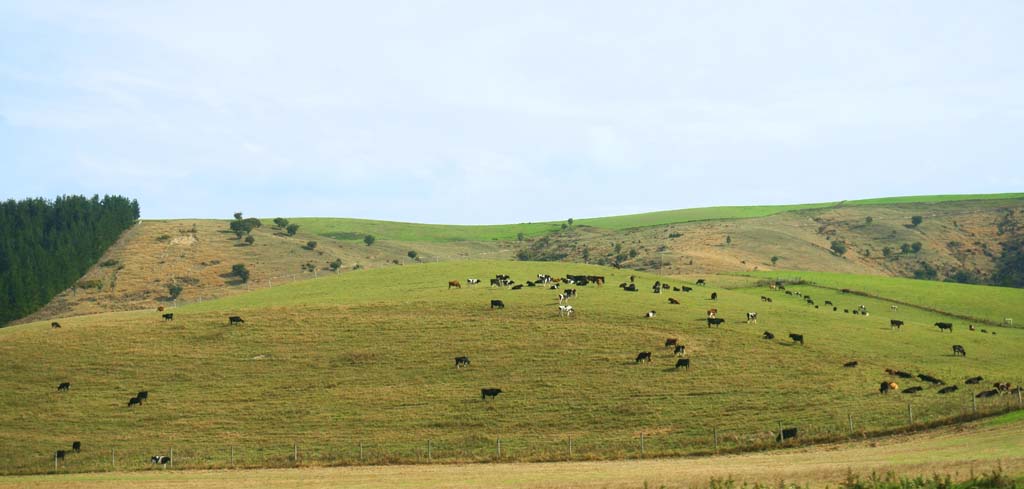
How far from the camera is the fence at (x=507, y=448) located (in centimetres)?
4241

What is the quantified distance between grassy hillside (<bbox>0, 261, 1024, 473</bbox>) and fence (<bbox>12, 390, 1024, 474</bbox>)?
0.18 m

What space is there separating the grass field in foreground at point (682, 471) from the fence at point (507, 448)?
1501mm

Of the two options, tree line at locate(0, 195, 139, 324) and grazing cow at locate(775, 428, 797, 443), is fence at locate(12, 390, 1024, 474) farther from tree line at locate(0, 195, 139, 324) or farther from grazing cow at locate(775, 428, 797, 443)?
tree line at locate(0, 195, 139, 324)

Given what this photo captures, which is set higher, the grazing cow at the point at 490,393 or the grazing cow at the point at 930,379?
the grazing cow at the point at 930,379

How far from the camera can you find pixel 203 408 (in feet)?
180

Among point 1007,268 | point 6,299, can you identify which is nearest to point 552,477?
point 6,299

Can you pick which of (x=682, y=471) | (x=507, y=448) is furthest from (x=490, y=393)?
(x=682, y=471)

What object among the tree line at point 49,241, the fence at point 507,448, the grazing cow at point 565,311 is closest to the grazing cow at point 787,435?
the fence at point 507,448

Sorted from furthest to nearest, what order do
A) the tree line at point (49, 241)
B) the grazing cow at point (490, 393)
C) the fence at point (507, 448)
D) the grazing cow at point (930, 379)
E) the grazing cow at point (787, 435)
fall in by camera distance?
the tree line at point (49, 241) → the grazing cow at point (490, 393) → the grazing cow at point (930, 379) → the grazing cow at point (787, 435) → the fence at point (507, 448)

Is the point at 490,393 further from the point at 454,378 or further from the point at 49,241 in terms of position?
the point at 49,241

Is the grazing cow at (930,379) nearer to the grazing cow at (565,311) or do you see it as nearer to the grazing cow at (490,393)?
the grazing cow at (490,393)

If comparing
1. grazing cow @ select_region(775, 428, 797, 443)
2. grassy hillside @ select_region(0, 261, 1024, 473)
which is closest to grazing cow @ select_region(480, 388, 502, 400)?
grassy hillside @ select_region(0, 261, 1024, 473)

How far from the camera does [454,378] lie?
5762cm

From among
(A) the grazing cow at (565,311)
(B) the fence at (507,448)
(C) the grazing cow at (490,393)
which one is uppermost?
(A) the grazing cow at (565,311)
